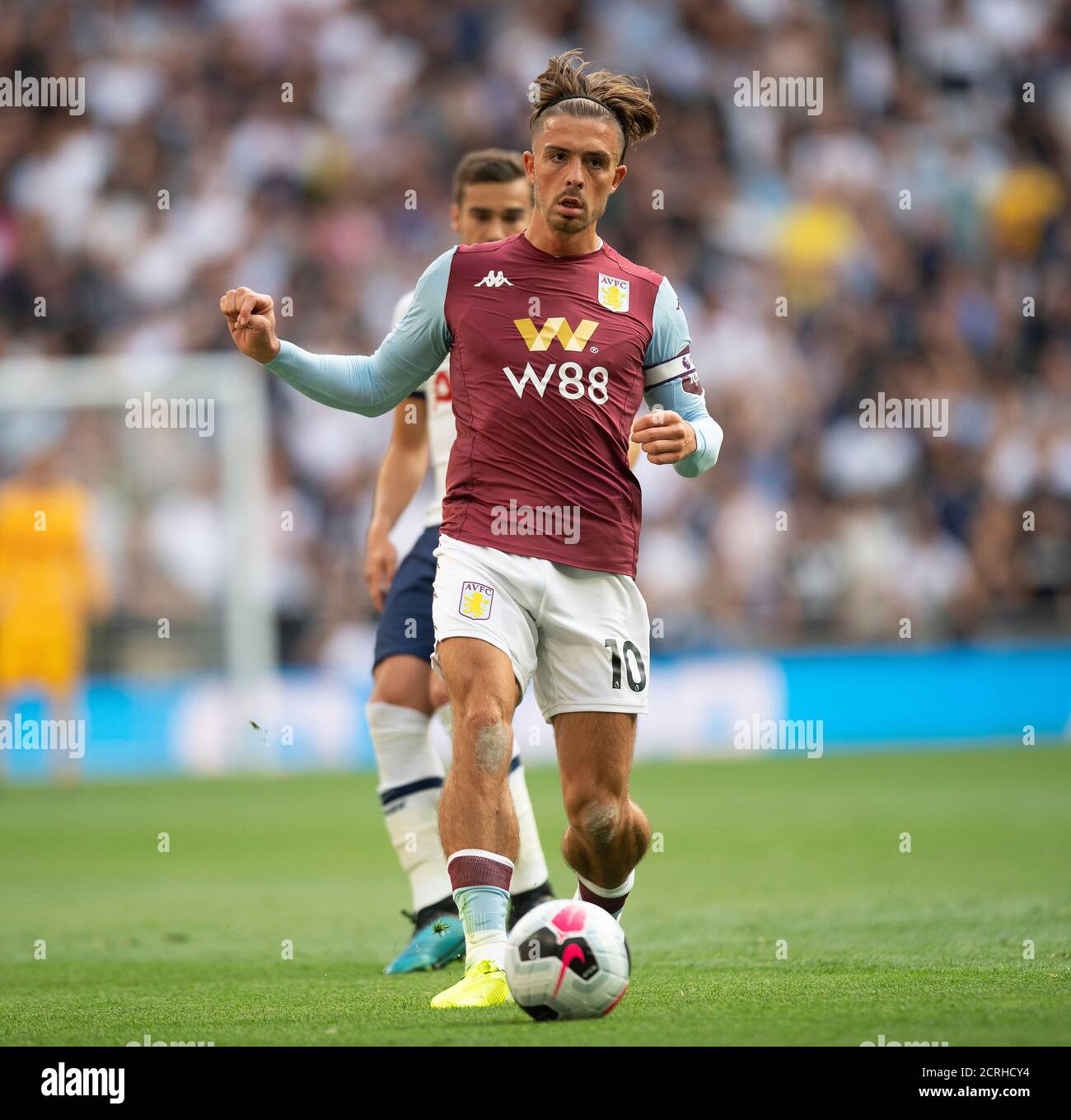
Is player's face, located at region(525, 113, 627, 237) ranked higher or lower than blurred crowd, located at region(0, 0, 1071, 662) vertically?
lower

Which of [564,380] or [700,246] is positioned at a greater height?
[700,246]

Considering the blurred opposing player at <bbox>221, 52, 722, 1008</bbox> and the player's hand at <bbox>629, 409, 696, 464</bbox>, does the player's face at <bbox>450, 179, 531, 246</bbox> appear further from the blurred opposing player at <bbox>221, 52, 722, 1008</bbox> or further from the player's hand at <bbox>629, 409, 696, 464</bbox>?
the player's hand at <bbox>629, 409, 696, 464</bbox>

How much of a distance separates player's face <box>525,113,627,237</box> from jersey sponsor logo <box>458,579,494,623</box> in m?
1.11

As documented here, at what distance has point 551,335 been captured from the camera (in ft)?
17.7

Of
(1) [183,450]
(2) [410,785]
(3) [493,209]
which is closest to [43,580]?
(1) [183,450]

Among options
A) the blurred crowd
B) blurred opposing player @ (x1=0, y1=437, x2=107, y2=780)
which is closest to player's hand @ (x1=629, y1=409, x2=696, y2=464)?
blurred opposing player @ (x1=0, y1=437, x2=107, y2=780)

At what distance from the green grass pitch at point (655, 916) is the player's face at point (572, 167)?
7.62 feet

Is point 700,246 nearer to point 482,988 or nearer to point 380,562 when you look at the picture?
Answer: point 380,562

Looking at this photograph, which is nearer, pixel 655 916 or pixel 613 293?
pixel 613 293

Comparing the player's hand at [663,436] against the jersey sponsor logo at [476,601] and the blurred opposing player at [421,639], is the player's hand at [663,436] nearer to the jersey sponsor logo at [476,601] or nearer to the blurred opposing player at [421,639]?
the jersey sponsor logo at [476,601]

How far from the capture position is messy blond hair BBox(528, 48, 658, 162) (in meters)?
5.47

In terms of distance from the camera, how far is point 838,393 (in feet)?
60.8

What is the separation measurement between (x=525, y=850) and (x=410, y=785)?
506 mm
